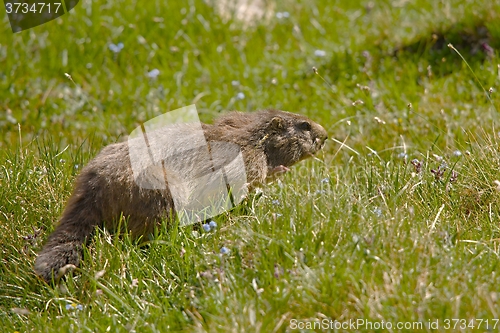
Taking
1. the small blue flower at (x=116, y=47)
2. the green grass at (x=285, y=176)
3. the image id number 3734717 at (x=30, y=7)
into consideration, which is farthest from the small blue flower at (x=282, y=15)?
the image id number 3734717 at (x=30, y=7)

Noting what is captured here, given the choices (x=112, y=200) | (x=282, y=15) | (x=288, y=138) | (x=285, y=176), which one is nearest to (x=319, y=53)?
(x=282, y=15)

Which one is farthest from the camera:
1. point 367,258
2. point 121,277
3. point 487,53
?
point 487,53

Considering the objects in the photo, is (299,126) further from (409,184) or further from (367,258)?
(367,258)

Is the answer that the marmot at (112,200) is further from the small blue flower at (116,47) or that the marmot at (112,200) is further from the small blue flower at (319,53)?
the small blue flower at (116,47)

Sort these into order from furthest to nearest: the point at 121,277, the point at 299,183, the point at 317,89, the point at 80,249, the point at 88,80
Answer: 1. the point at 88,80
2. the point at 317,89
3. the point at 299,183
4. the point at 80,249
5. the point at 121,277

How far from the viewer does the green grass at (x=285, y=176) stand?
3.74m

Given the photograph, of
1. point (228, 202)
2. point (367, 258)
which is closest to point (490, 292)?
point (367, 258)

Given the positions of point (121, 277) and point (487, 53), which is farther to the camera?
point (487, 53)

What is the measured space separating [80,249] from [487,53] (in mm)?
5008

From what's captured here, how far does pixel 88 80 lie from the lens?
8.52m

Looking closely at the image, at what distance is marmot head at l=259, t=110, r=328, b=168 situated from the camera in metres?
5.72
